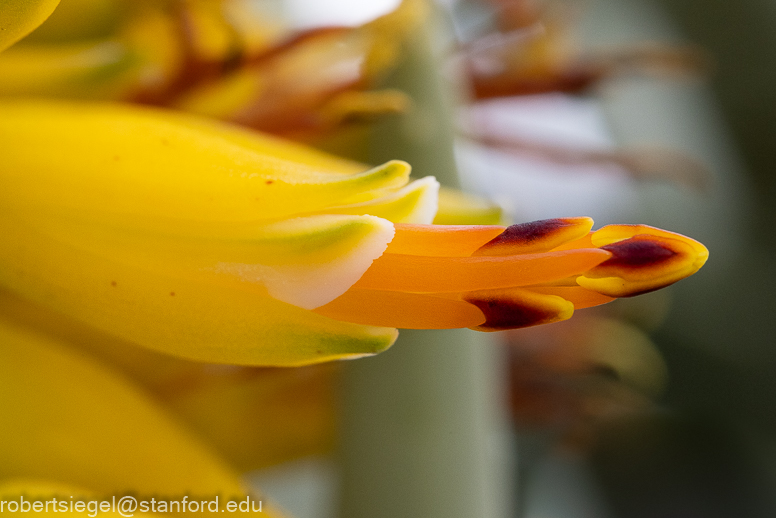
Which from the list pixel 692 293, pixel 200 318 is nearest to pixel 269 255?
pixel 200 318

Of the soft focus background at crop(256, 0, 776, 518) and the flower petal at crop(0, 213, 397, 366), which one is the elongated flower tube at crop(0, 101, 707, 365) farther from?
the soft focus background at crop(256, 0, 776, 518)

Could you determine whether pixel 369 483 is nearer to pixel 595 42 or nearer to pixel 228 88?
pixel 228 88

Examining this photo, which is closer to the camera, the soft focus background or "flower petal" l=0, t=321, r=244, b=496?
"flower petal" l=0, t=321, r=244, b=496

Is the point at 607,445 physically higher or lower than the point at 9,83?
lower

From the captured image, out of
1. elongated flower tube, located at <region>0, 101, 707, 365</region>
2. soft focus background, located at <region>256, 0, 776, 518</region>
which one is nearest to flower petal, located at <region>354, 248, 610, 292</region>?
elongated flower tube, located at <region>0, 101, 707, 365</region>

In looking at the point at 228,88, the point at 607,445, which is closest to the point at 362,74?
the point at 228,88
